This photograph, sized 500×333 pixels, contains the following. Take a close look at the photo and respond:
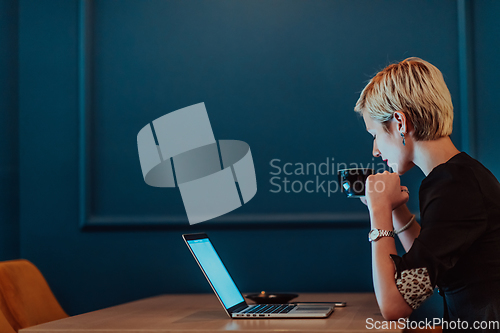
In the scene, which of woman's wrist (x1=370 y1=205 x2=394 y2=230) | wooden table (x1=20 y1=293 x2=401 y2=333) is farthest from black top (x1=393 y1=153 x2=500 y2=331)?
wooden table (x1=20 y1=293 x2=401 y2=333)

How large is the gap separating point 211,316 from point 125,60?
143 centimetres

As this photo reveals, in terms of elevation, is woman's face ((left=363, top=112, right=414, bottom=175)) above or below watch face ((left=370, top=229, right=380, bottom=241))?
above

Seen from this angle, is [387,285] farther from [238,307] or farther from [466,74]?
[466,74]

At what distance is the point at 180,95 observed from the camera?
241 cm

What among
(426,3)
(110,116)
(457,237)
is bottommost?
(457,237)

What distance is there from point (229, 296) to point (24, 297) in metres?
0.93

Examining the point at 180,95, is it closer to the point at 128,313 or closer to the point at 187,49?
the point at 187,49

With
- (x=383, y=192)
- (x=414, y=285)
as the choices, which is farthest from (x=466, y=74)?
(x=414, y=285)

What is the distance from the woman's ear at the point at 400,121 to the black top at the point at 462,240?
0.17m

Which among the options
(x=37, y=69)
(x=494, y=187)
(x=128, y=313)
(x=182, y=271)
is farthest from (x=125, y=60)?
(x=494, y=187)

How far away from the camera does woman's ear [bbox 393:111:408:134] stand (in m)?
1.45

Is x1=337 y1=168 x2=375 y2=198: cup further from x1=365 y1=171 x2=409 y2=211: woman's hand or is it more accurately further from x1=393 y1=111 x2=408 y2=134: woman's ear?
x1=393 y1=111 x2=408 y2=134: woman's ear

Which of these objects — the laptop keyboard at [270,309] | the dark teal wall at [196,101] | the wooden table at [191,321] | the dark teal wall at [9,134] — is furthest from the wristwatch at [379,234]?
the dark teal wall at [9,134]

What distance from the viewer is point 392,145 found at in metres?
1.53
